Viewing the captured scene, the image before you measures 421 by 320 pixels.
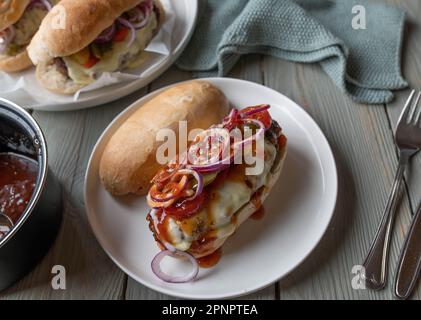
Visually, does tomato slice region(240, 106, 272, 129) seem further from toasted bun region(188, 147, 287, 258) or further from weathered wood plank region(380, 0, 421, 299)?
weathered wood plank region(380, 0, 421, 299)

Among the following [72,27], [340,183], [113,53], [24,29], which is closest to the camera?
[340,183]

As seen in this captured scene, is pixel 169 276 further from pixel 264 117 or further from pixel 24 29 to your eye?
pixel 24 29

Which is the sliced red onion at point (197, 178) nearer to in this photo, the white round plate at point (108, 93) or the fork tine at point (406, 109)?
the white round plate at point (108, 93)

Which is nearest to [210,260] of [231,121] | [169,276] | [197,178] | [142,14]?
[169,276]

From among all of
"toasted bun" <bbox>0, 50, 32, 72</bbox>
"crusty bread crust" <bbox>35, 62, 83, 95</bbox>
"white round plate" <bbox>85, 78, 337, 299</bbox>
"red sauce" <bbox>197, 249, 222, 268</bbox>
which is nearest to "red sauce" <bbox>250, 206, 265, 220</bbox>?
"white round plate" <bbox>85, 78, 337, 299</bbox>

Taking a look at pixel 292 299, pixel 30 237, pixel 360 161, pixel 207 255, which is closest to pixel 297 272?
pixel 292 299

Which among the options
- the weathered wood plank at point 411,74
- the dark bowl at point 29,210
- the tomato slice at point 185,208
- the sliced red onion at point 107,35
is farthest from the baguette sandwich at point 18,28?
the weathered wood plank at point 411,74
